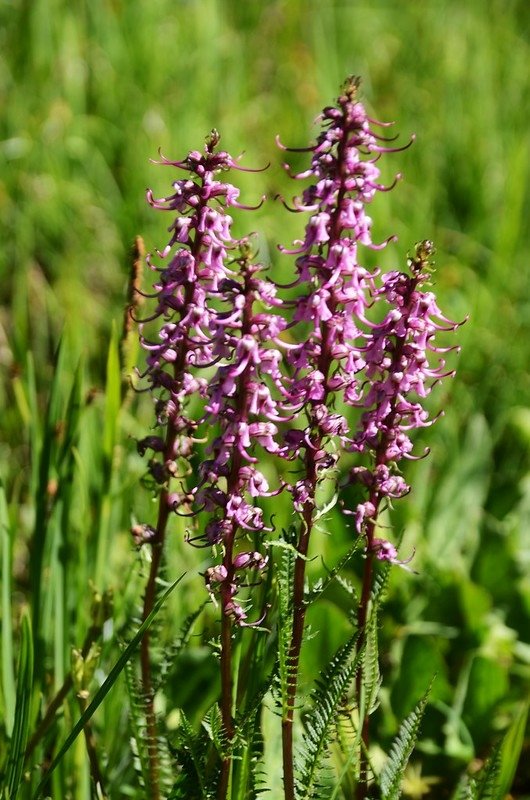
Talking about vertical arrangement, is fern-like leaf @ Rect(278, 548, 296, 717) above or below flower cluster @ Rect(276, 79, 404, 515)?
below

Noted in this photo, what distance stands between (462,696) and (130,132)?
3.75 metres

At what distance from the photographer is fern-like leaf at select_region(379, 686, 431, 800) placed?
1839 mm

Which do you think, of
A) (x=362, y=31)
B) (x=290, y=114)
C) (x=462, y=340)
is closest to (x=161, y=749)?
(x=462, y=340)

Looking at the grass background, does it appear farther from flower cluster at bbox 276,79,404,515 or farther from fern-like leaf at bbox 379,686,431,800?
flower cluster at bbox 276,79,404,515

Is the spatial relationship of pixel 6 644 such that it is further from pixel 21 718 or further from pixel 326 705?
pixel 326 705

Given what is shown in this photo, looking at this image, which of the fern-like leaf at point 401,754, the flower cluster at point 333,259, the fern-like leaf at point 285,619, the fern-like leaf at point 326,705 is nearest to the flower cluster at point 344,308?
the flower cluster at point 333,259

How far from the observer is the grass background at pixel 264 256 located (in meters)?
2.64

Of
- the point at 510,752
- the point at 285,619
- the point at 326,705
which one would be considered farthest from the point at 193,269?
the point at 510,752

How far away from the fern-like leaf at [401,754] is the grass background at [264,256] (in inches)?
30.7

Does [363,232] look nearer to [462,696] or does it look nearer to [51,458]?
[51,458]

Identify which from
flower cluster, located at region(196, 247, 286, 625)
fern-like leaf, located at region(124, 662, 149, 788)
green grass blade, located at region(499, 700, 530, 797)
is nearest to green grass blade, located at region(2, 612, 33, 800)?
fern-like leaf, located at region(124, 662, 149, 788)

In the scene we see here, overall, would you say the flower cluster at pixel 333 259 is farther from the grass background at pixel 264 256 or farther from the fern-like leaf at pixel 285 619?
the grass background at pixel 264 256

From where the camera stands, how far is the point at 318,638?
2.80 meters

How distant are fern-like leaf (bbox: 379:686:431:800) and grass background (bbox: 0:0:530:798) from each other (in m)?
0.78
